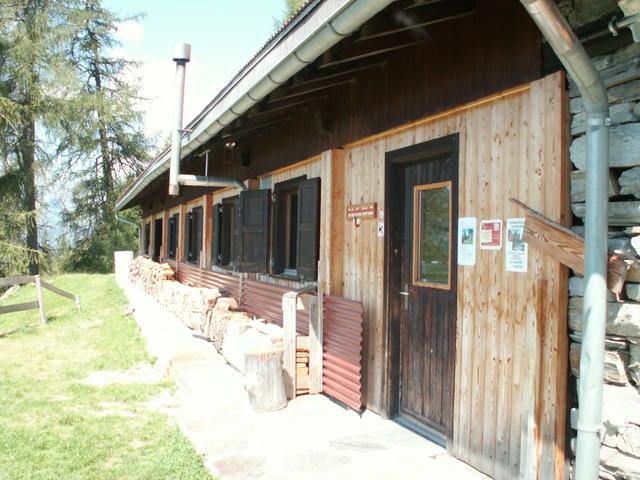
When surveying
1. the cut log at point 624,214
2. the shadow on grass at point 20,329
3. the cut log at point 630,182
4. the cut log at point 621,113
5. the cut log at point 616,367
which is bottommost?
the shadow on grass at point 20,329

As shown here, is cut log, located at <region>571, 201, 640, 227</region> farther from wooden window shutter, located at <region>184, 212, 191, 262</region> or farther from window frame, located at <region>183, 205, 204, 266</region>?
wooden window shutter, located at <region>184, 212, 191, 262</region>

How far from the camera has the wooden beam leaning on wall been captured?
7.97 feet

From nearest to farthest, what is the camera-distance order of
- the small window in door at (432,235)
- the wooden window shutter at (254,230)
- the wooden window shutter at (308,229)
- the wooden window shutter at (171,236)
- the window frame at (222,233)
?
1. the small window in door at (432,235)
2. the wooden window shutter at (308,229)
3. the wooden window shutter at (254,230)
4. the window frame at (222,233)
5. the wooden window shutter at (171,236)

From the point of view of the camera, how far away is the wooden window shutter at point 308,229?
225 inches

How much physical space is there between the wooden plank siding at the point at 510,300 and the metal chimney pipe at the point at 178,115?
379 centimetres

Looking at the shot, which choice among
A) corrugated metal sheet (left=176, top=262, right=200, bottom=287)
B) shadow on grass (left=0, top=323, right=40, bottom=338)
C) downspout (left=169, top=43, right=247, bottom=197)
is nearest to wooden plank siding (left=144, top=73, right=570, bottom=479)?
downspout (left=169, top=43, right=247, bottom=197)

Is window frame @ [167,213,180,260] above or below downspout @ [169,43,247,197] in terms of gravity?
below

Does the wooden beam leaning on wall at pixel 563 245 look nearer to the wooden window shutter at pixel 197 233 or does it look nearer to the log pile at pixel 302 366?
the log pile at pixel 302 366

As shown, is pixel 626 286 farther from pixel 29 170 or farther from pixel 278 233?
pixel 29 170

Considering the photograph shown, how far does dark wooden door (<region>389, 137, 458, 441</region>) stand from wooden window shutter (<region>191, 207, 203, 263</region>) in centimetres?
734

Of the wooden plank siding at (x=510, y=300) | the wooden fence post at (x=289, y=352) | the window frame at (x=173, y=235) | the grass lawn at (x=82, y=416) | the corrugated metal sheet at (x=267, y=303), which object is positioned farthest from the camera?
the window frame at (x=173, y=235)

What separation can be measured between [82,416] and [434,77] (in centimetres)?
430

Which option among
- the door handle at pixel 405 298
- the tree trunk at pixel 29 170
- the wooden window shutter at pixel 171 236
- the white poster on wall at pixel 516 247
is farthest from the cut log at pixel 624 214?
the tree trunk at pixel 29 170

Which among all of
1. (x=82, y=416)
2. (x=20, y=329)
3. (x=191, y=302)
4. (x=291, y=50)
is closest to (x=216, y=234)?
(x=191, y=302)
